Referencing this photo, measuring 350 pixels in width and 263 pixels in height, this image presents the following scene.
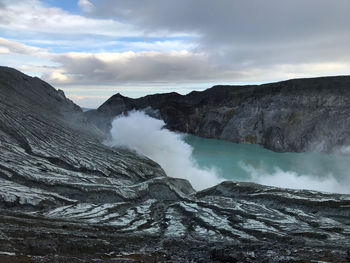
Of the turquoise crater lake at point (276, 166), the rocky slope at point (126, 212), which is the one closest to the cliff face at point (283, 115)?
the turquoise crater lake at point (276, 166)

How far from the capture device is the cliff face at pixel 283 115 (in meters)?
143

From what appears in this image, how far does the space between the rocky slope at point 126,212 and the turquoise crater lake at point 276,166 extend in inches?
1545

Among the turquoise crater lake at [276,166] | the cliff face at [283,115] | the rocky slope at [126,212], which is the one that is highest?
the cliff face at [283,115]

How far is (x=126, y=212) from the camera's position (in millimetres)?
53438

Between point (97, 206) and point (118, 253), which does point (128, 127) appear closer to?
point (97, 206)

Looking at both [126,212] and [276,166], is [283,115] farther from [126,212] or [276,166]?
[126,212]

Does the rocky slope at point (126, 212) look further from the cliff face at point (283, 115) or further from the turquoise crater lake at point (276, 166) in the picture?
the cliff face at point (283, 115)

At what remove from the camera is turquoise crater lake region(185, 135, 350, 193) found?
348ft

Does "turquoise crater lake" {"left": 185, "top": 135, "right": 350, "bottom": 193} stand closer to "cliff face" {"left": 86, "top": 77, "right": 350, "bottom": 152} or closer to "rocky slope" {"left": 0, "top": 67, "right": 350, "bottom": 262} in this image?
"cliff face" {"left": 86, "top": 77, "right": 350, "bottom": 152}

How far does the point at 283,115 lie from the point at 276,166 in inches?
1423

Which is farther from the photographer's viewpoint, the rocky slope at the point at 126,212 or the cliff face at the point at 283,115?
the cliff face at the point at 283,115

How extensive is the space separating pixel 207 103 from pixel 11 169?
458 feet

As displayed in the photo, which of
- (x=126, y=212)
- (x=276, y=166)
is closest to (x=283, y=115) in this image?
(x=276, y=166)

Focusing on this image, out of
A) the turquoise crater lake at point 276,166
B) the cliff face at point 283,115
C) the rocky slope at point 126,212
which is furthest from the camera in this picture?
the cliff face at point 283,115
